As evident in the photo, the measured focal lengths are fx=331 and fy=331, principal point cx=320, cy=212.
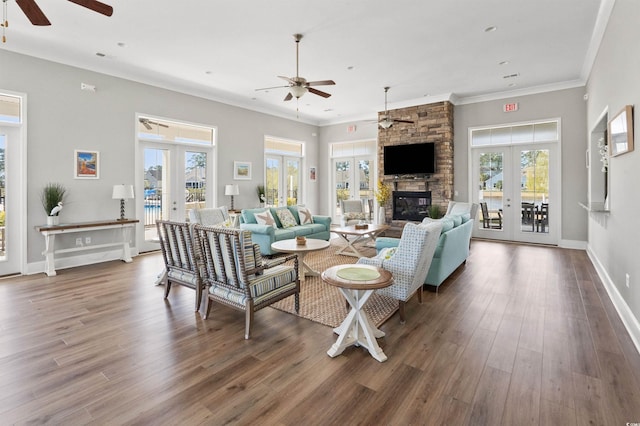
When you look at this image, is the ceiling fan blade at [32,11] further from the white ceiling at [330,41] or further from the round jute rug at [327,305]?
the round jute rug at [327,305]

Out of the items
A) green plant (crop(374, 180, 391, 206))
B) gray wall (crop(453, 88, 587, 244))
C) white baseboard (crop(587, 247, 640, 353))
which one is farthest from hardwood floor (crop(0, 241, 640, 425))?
green plant (crop(374, 180, 391, 206))

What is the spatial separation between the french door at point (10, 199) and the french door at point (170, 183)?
5.73ft

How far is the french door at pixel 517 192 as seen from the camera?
7237 mm

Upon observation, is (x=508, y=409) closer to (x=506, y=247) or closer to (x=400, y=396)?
(x=400, y=396)

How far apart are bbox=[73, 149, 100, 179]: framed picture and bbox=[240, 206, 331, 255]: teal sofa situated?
8.51 ft

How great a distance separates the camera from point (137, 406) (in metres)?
2.02

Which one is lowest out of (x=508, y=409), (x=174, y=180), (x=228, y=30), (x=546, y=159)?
(x=508, y=409)

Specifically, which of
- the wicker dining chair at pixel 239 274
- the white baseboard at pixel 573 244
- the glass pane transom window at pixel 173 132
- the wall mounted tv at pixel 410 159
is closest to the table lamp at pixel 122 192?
the glass pane transom window at pixel 173 132

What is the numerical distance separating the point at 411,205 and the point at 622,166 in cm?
517

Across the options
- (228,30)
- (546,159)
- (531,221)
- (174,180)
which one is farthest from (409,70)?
(174,180)

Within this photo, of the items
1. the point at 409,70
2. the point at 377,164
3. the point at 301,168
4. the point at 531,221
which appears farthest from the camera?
the point at 301,168

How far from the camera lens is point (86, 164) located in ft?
18.4

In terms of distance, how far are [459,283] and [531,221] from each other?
420 cm

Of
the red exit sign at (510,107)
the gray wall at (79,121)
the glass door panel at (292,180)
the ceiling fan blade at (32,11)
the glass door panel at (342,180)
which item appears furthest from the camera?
the glass door panel at (342,180)
